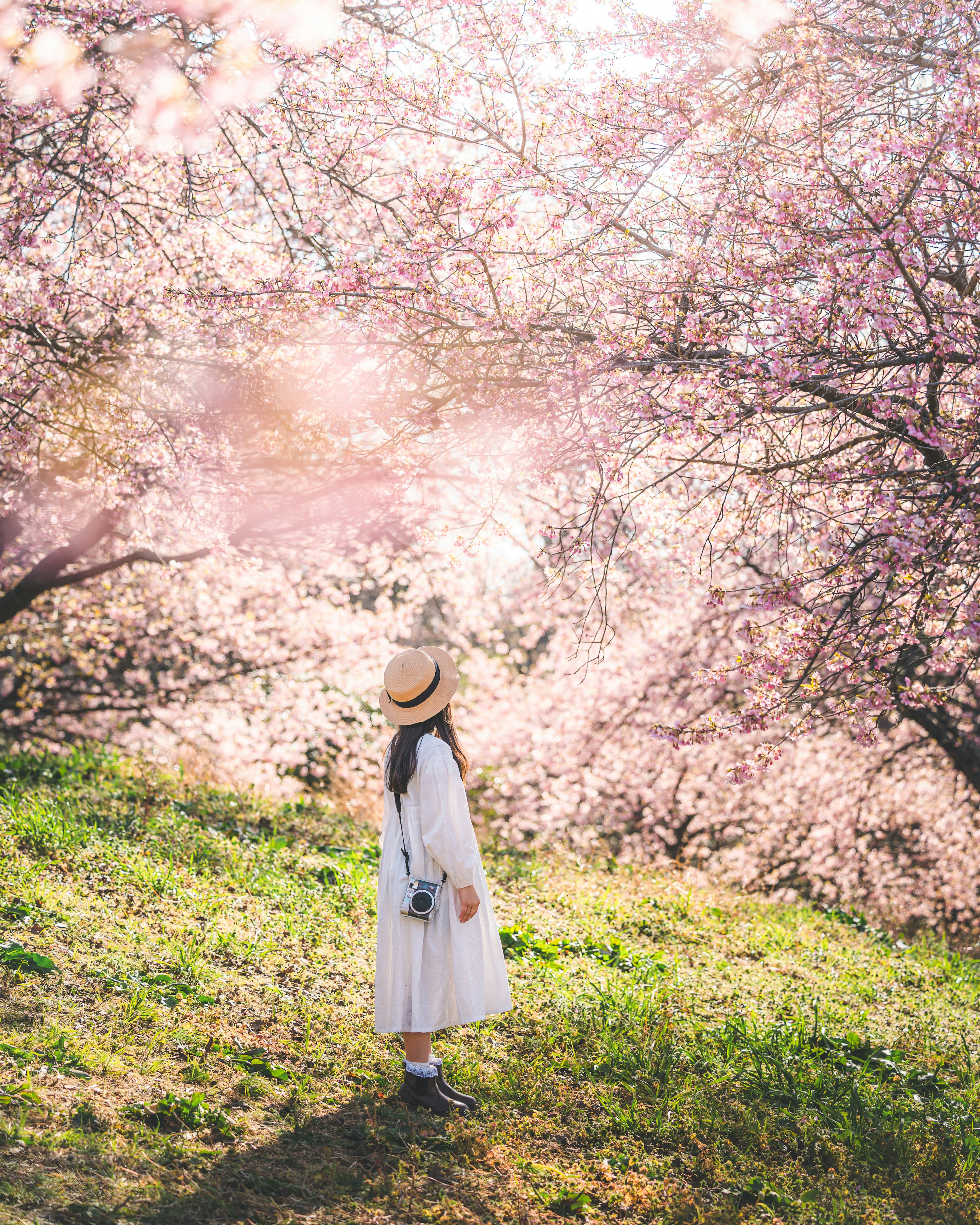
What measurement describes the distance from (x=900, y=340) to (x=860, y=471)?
825mm

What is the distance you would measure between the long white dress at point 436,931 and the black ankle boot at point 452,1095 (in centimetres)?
23

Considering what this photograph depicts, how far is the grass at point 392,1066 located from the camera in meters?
3.26

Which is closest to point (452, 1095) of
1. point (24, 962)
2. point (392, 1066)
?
point (392, 1066)

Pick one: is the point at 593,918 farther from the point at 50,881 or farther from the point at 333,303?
the point at 333,303

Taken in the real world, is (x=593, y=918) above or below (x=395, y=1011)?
above

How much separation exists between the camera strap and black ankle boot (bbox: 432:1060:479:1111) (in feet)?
2.59

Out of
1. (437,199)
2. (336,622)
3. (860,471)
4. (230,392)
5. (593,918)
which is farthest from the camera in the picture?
(336,622)

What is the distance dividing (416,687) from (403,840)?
2.17ft

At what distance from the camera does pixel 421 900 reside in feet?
12.6

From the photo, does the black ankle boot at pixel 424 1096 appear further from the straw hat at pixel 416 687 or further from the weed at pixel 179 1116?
the straw hat at pixel 416 687

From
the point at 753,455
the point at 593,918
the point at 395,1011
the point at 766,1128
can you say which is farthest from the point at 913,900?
the point at 395,1011

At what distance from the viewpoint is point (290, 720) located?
46.3 feet

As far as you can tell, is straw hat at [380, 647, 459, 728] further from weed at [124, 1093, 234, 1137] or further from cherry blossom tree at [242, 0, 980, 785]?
weed at [124, 1093, 234, 1137]

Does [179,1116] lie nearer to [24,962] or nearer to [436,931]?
[436,931]
